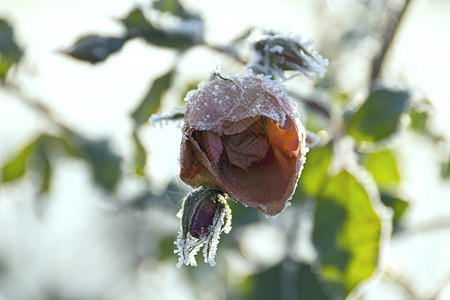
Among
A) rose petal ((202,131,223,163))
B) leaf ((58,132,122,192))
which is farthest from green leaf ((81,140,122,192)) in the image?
rose petal ((202,131,223,163))

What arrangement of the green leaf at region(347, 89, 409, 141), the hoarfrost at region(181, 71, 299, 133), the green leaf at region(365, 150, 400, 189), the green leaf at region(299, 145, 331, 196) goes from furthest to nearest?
the green leaf at region(365, 150, 400, 189), the green leaf at region(299, 145, 331, 196), the green leaf at region(347, 89, 409, 141), the hoarfrost at region(181, 71, 299, 133)

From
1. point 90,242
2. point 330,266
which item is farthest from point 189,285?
point 90,242

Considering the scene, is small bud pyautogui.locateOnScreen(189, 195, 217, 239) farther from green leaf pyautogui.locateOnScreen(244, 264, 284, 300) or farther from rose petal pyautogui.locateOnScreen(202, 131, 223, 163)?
green leaf pyautogui.locateOnScreen(244, 264, 284, 300)

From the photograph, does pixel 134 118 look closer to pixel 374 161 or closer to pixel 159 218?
pixel 374 161

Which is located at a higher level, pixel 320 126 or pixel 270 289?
pixel 320 126

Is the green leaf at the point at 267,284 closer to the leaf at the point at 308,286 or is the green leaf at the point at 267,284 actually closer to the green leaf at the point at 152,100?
the leaf at the point at 308,286

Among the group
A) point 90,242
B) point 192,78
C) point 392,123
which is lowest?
point 90,242

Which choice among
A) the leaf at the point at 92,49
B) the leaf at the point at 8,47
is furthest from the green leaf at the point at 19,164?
the leaf at the point at 92,49
